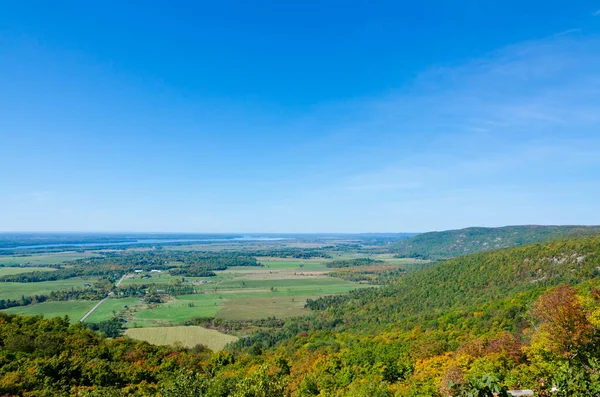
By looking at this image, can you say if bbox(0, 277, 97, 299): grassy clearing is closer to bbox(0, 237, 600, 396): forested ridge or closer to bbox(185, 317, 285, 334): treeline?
bbox(185, 317, 285, 334): treeline

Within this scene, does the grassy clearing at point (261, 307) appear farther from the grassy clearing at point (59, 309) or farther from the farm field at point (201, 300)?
the grassy clearing at point (59, 309)

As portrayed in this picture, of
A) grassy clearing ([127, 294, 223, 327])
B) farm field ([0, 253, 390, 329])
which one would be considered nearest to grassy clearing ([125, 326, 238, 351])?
farm field ([0, 253, 390, 329])

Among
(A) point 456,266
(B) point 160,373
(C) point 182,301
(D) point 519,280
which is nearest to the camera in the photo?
(B) point 160,373

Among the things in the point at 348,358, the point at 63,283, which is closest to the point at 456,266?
the point at 348,358

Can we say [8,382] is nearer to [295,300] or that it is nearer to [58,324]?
[58,324]

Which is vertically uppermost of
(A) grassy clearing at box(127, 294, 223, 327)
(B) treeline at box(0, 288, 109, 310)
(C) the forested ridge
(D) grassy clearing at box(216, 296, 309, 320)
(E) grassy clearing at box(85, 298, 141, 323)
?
(C) the forested ridge

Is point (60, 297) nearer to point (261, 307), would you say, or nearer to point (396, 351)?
point (261, 307)

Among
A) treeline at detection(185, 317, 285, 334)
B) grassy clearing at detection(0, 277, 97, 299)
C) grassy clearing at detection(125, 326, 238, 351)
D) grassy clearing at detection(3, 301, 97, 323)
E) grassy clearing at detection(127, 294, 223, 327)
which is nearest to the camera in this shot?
grassy clearing at detection(125, 326, 238, 351)
